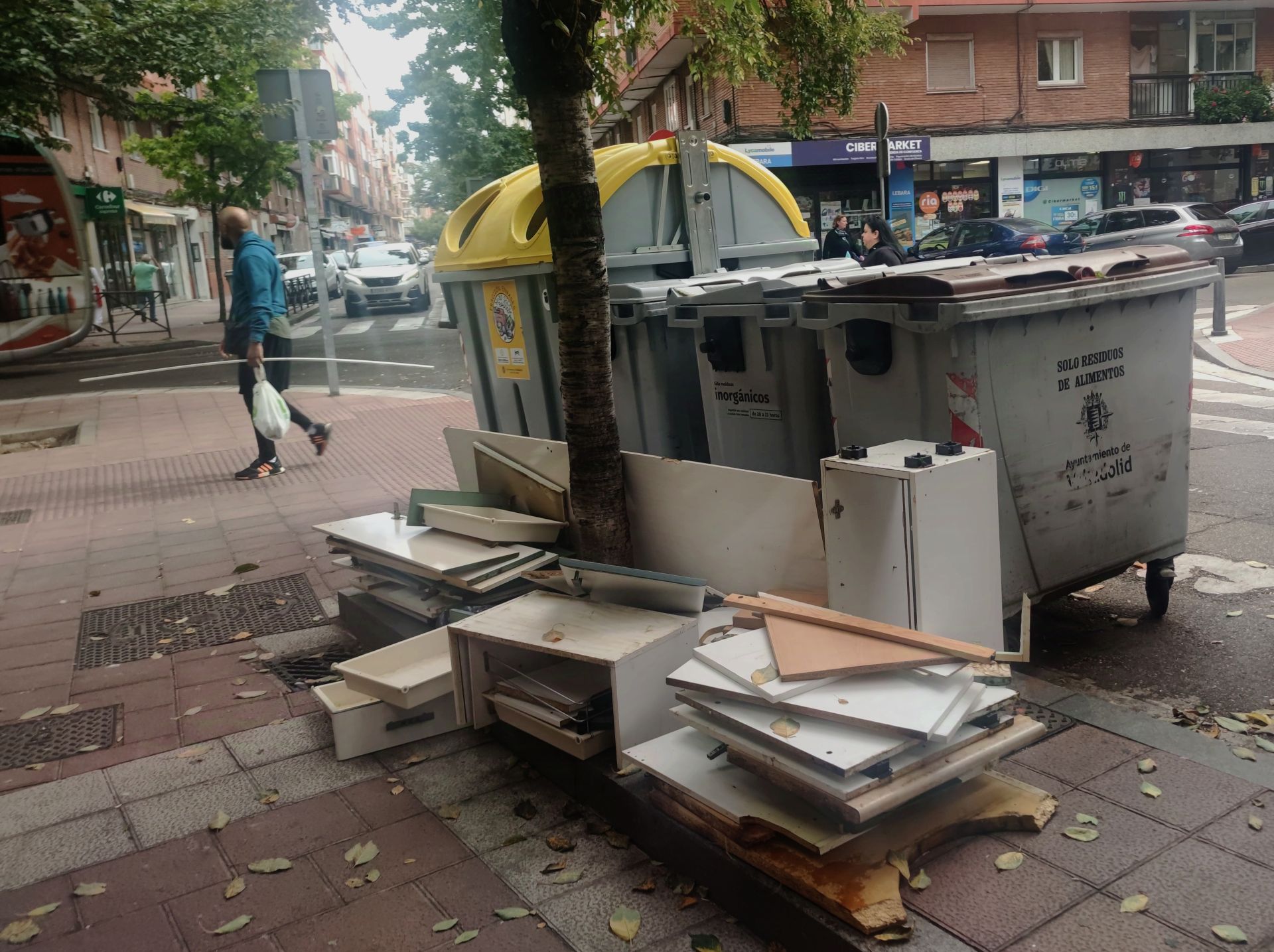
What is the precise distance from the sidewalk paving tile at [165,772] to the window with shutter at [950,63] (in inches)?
1130

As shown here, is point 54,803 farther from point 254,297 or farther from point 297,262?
point 297,262

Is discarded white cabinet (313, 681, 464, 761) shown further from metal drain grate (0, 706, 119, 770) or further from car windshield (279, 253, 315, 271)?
car windshield (279, 253, 315, 271)

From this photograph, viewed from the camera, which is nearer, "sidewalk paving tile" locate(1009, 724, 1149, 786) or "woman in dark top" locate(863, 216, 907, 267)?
"sidewalk paving tile" locate(1009, 724, 1149, 786)

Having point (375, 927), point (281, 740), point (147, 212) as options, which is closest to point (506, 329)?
point (281, 740)

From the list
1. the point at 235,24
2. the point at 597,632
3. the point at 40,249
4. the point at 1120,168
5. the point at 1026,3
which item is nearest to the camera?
the point at 597,632

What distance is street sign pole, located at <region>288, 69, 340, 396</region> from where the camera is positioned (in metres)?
11.7

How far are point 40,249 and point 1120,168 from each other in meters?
27.2

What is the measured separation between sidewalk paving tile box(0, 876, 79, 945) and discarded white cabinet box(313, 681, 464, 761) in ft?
3.18

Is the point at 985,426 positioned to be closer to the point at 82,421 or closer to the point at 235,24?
the point at 82,421

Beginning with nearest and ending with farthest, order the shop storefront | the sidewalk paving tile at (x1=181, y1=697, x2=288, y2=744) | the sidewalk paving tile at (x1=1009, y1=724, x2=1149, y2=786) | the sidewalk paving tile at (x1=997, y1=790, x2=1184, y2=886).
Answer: the sidewalk paving tile at (x1=997, y1=790, x2=1184, y2=886) → the sidewalk paving tile at (x1=1009, y1=724, x2=1149, y2=786) → the sidewalk paving tile at (x1=181, y1=697, x2=288, y2=744) → the shop storefront

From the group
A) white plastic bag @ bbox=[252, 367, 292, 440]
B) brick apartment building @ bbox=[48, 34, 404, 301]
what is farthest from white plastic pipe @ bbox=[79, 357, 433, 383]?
white plastic bag @ bbox=[252, 367, 292, 440]

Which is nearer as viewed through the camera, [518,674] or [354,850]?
[354,850]


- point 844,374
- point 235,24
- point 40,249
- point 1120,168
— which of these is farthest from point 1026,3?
point 844,374

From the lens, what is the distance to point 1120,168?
31484 millimetres
